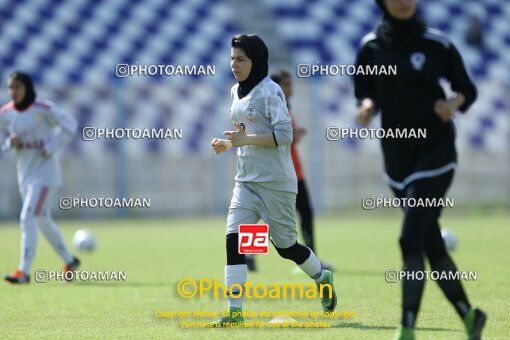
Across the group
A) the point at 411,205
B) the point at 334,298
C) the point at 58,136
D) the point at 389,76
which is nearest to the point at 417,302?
the point at 411,205

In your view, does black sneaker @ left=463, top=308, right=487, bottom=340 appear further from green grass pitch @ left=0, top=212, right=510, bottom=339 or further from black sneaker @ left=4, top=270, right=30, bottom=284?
black sneaker @ left=4, top=270, right=30, bottom=284

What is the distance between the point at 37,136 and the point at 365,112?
5.74 metres

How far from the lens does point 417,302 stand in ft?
18.9

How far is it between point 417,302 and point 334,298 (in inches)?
75.0

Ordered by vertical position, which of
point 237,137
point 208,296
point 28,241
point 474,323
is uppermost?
point 237,137

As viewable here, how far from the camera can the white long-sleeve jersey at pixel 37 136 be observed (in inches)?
423

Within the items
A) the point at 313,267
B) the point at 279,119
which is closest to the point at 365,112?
the point at 279,119

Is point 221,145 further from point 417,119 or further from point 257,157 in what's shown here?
point 417,119

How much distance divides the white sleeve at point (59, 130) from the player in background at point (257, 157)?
3.91 metres

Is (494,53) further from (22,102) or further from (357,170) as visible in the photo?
(22,102)

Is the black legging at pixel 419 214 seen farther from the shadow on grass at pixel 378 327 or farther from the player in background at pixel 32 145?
the player in background at pixel 32 145

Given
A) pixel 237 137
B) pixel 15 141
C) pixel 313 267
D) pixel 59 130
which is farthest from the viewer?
pixel 59 130

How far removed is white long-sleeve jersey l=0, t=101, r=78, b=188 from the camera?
35.2ft

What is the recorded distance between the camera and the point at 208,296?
9250 millimetres
